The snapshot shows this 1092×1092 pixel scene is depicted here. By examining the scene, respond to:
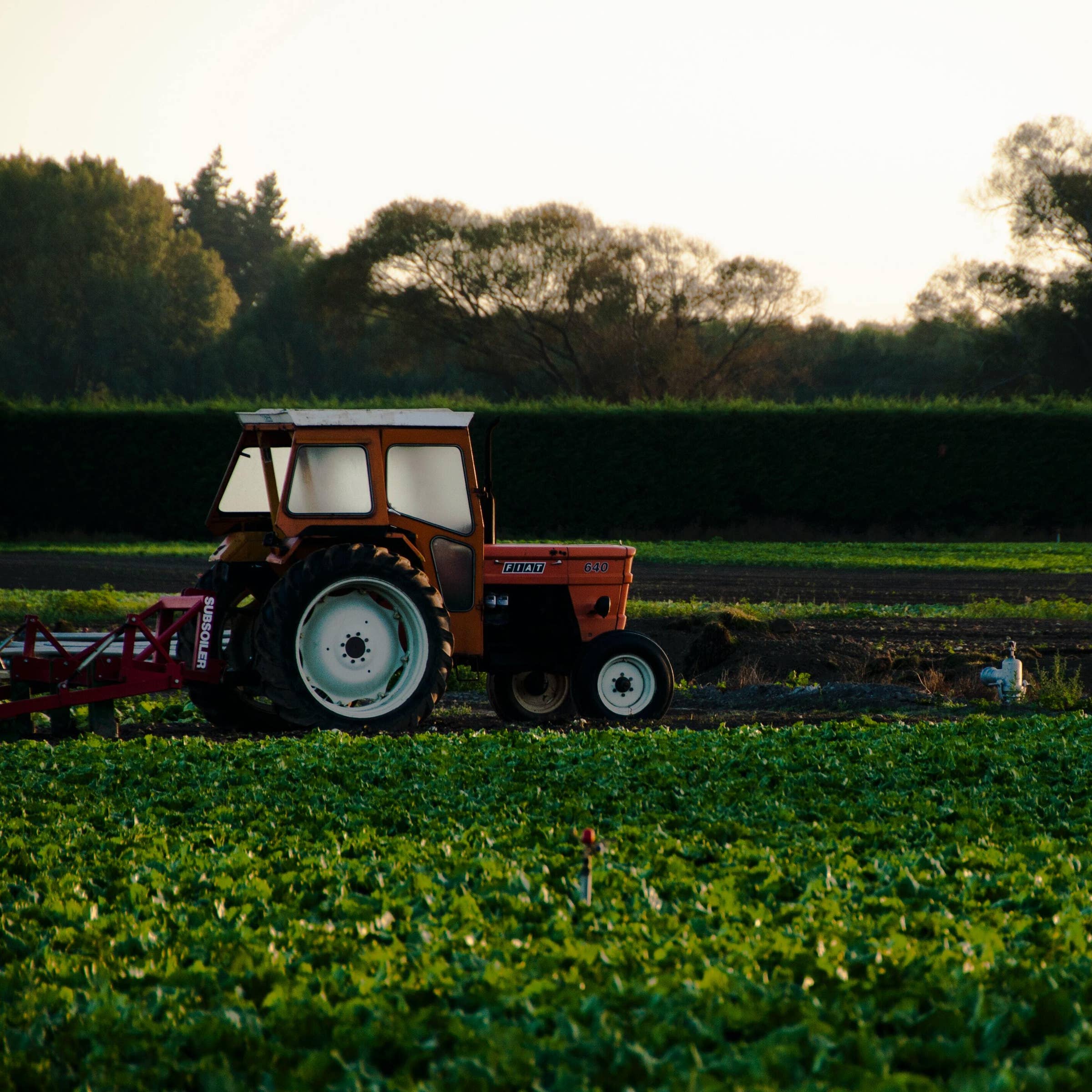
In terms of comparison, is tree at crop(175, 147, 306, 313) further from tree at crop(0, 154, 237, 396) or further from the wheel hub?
the wheel hub

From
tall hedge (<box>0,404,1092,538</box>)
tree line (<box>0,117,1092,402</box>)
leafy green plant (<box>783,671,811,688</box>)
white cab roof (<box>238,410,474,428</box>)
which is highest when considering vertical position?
tree line (<box>0,117,1092,402</box>)

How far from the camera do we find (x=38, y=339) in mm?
48719

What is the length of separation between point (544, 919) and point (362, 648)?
3.94 metres

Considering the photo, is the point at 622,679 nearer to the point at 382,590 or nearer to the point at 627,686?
the point at 627,686

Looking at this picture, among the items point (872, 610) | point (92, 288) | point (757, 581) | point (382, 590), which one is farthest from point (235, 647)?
point (92, 288)

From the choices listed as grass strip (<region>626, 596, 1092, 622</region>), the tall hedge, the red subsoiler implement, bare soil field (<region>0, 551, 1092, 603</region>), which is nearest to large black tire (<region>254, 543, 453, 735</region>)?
the red subsoiler implement

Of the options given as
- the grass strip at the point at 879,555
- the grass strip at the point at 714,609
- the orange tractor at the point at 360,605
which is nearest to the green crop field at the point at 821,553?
the grass strip at the point at 879,555

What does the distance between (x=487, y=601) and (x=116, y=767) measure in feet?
9.17

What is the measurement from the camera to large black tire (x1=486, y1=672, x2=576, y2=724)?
9422 millimetres

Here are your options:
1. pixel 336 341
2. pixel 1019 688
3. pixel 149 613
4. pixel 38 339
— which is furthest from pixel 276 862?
pixel 38 339

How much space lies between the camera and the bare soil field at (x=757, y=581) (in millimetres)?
17547

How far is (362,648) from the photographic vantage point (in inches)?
315

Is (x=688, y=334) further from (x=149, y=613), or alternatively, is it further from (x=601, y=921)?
(x=601, y=921)

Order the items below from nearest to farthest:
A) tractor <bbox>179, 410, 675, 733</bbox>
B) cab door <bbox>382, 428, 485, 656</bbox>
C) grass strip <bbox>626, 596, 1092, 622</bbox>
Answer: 1. tractor <bbox>179, 410, 675, 733</bbox>
2. cab door <bbox>382, 428, 485, 656</bbox>
3. grass strip <bbox>626, 596, 1092, 622</bbox>
